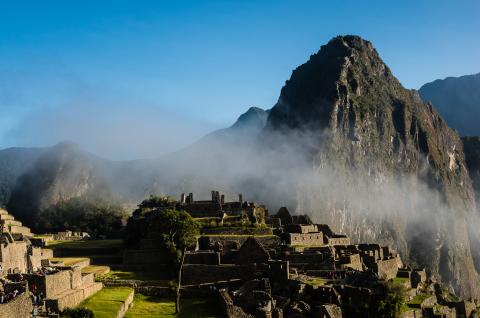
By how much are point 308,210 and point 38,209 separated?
76313 millimetres

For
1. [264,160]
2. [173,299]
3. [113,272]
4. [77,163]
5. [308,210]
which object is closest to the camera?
[173,299]

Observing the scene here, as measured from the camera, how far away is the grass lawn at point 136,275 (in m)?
38.7

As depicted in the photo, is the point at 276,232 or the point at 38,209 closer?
the point at 276,232

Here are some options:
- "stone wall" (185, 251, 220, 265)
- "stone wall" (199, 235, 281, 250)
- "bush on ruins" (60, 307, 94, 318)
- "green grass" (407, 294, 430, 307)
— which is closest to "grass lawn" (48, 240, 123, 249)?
"stone wall" (199, 235, 281, 250)

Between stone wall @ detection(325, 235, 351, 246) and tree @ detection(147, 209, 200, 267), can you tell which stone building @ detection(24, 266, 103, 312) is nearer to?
tree @ detection(147, 209, 200, 267)

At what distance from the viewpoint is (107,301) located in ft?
104

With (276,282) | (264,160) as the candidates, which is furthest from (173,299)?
(264,160)

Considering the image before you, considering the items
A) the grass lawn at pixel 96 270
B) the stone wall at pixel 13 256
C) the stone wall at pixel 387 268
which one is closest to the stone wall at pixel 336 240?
the stone wall at pixel 387 268

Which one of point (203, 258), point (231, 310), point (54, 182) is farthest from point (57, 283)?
point (54, 182)

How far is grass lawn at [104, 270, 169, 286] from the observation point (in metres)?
38.7

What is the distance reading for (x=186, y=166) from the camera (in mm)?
149625

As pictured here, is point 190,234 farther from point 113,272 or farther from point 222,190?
point 222,190

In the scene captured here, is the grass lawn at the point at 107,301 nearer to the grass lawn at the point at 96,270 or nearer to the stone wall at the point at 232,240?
the grass lawn at the point at 96,270

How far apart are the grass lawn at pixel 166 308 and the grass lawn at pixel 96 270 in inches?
161
